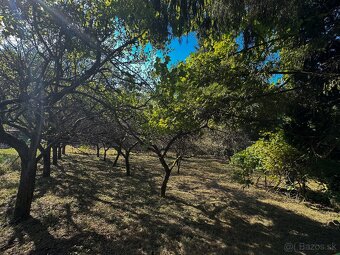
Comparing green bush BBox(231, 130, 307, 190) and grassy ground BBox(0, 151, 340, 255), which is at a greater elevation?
green bush BBox(231, 130, 307, 190)

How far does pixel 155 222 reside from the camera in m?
6.25

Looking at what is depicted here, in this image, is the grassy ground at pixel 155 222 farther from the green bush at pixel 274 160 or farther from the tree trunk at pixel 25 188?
the green bush at pixel 274 160

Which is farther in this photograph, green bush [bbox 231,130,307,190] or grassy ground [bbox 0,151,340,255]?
green bush [bbox 231,130,307,190]

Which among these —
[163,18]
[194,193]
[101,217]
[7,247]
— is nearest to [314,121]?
[163,18]

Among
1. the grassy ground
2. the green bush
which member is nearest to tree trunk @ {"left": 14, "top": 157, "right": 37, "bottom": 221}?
the grassy ground

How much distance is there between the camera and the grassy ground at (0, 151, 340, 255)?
489cm

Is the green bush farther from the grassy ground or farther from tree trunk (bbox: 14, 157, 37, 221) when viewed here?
tree trunk (bbox: 14, 157, 37, 221)

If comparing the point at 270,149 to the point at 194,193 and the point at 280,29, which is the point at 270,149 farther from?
the point at 280,29

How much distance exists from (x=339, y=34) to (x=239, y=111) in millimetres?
2376

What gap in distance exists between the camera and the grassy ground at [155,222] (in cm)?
489

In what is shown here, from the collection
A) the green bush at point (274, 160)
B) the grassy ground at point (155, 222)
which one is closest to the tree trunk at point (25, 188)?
the grassy ground at point (155, 222)

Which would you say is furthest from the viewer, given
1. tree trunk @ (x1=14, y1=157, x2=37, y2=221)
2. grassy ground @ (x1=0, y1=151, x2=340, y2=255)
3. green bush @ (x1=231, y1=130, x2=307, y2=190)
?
green bush @ (x1=231, y1=130, x2=307, y2=190)

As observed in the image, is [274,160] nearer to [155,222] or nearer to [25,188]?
[155,222]

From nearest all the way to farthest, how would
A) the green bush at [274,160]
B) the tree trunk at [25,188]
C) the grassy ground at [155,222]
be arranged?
the grassy ground at [155,222] → the tree trunk at [25,188] → the green bush at [274,160]
